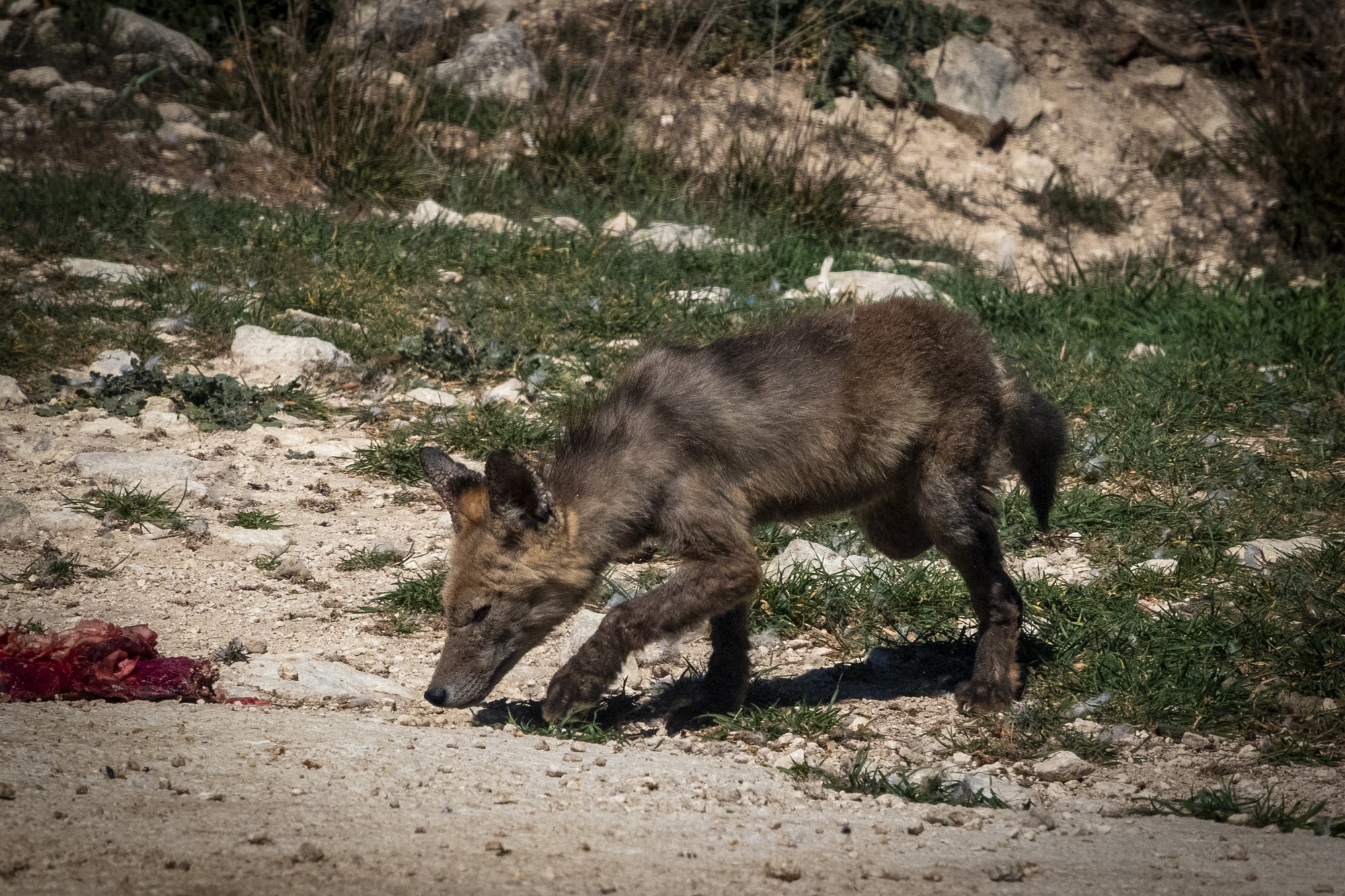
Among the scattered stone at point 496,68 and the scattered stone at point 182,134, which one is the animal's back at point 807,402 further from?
the scattered stone at point 182,134

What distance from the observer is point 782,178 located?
1125 cm

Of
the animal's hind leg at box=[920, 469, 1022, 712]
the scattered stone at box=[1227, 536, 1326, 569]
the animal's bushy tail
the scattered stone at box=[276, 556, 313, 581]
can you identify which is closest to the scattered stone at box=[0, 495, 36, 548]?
the scattered stone at box=[276, 556, 313, 581]

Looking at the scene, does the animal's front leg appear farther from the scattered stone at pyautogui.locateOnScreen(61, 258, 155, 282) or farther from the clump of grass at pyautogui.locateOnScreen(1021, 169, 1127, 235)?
the clump of grass at pyautogui.locateOnScreen(1021, 169, 1127, 235)

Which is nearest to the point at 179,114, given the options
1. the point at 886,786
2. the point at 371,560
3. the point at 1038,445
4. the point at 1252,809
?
the point at 371,560

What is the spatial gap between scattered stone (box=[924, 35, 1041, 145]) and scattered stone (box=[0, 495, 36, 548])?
10731mm

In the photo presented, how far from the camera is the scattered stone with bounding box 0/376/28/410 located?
24.2ft

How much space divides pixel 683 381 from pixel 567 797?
1958 mm

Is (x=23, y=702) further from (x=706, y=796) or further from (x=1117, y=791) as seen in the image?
(x=1117, y=791)

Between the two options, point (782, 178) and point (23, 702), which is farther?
point (782, 178)

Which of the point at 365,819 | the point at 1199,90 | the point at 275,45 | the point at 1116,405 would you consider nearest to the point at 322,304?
the point at 275,45

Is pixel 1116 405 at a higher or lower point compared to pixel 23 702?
lower

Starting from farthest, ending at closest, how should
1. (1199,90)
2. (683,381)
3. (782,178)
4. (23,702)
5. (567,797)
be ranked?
(1199,90)
(782,178)
(683,381)
(23,702)
(567,797)

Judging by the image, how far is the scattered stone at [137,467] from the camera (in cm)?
668

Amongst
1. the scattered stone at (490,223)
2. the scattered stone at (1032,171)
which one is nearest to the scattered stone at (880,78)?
the scattered stone at (1032,171)
